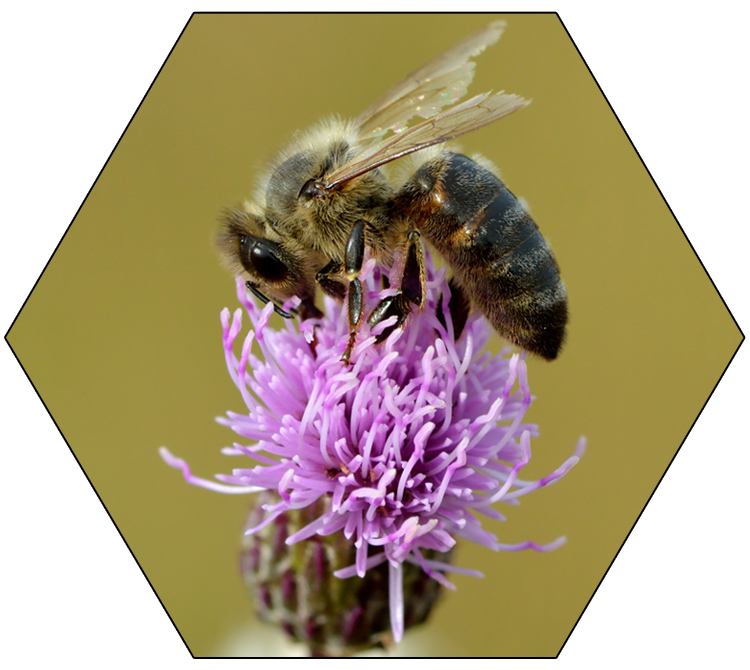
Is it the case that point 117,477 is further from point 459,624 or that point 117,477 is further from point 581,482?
point 581,482

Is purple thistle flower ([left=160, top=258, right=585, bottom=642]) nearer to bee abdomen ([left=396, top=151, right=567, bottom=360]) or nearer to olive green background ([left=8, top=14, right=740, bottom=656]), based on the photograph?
bee abdomen ([left=396, top=151, right=567, bottom=360])

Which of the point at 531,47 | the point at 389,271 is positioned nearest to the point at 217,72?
the point at 531,47

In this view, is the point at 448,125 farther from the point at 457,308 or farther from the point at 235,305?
the point at 235,305

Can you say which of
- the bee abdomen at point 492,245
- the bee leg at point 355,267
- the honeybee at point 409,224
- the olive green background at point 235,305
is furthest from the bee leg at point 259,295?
the olive green background at point 235,305

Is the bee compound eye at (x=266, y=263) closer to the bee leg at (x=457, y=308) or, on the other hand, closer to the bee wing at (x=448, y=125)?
the bee wing at (x=448, y=125)

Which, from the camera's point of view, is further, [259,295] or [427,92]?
[427,92]

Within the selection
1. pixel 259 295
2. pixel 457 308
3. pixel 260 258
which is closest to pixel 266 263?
pixel 260 258

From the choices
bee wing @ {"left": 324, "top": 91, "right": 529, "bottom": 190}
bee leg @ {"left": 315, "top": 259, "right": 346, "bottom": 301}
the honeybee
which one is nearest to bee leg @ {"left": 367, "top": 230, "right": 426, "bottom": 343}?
the honeybee
